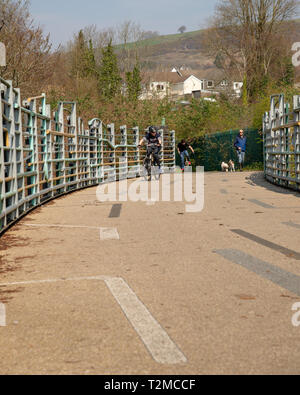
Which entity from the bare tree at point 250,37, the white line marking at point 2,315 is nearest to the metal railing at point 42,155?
the white line marking at point 2,315

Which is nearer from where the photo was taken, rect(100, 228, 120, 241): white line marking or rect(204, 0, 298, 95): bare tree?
rect(100, 228, 120, 241): white line marking

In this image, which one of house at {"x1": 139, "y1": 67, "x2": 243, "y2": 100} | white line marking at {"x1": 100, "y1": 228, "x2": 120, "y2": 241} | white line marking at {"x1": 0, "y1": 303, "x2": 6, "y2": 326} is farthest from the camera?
house at {"x1": 139, "y1": 67, "x2": 243, "y2": 100}

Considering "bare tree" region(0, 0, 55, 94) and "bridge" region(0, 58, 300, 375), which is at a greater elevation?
"bare tree" region(0, 0, 55, 94)

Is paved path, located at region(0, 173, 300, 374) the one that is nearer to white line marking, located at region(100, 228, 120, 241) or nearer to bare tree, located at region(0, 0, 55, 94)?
white line marking, located at region(100, 228, 120, 241)

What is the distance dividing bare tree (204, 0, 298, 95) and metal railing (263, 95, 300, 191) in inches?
1509

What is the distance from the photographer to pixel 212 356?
3645 mm

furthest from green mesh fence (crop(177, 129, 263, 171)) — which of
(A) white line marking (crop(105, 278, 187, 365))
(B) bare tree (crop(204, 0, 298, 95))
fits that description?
(A) white line marking (crop(105, 278, 187, 365))

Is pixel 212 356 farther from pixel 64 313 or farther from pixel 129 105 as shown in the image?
pixel 129 105

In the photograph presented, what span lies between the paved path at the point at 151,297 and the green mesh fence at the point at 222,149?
24956mm

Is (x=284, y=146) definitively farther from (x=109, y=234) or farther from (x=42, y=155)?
(x=109, y=234)

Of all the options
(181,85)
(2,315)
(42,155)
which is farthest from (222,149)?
(181,85)

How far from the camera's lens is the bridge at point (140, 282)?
3707 mm

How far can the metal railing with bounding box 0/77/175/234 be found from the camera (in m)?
10.2

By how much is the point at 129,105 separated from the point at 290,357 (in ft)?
134
